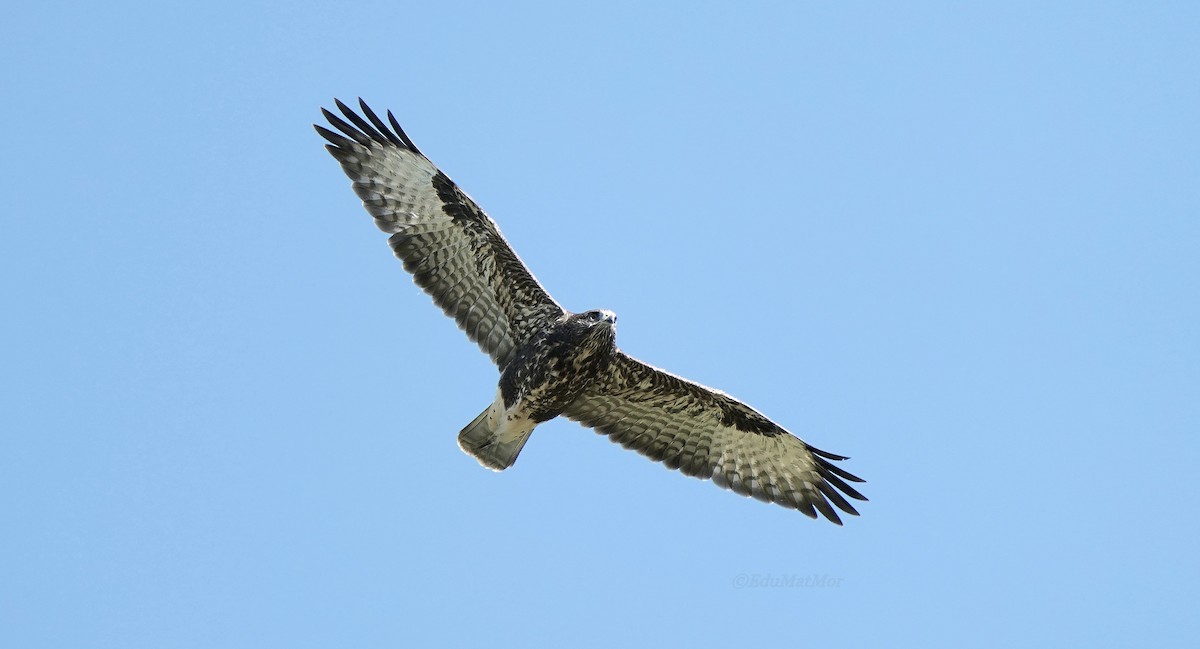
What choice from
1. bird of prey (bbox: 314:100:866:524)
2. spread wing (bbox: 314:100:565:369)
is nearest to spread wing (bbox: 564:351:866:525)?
bird of prey (bbox: 314:100:866:524)

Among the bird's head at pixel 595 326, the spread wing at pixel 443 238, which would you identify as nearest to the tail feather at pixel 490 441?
the spread wing at pixel 443 238

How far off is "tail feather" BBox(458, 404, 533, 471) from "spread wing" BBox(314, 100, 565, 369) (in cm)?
54

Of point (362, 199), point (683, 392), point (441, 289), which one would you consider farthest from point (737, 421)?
point (362, 199)

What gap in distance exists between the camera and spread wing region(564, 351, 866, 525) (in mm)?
13336

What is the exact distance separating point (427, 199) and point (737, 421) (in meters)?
3.30

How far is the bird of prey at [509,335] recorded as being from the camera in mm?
12758

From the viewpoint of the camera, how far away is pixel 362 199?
42.8ft

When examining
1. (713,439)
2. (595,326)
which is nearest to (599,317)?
(595,326)

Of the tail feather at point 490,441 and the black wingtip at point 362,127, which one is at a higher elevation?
the black wingtip at point 362,127

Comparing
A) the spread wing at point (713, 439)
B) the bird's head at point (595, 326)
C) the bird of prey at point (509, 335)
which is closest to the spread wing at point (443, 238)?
the bird of prey at point (509, 335)

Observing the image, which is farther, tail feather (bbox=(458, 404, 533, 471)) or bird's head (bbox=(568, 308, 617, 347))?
tail feather (bbox=(458, 404, 533, 471))

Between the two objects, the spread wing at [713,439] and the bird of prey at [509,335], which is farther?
the spread wing at [713,439]

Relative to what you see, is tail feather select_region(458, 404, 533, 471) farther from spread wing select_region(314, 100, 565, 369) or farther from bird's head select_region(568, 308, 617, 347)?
bird's head select_region(568, 308, 617, 347)

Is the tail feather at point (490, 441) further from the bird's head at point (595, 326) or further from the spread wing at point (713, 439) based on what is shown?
the bird's head at point (595, 326)
